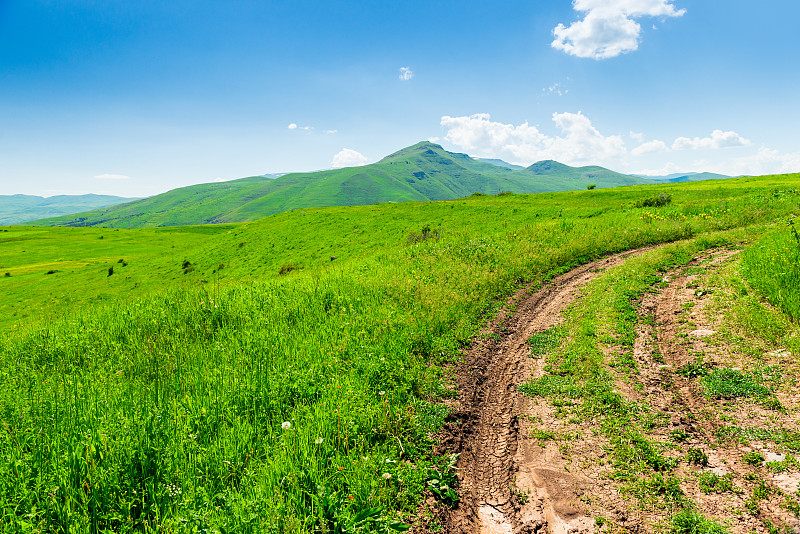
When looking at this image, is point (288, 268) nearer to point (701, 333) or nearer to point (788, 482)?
point (701, 333)

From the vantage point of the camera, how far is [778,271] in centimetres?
965

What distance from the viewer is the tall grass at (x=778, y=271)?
27.3 feet

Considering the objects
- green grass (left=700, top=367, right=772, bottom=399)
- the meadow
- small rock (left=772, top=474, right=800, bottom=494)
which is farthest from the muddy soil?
the meadow

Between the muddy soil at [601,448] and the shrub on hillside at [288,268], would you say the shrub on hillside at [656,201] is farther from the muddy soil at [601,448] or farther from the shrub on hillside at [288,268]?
the shrub on hillside at [288,268]

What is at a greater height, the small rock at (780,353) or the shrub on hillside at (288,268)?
the small rock at (780,353)

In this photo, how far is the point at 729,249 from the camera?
14.8m

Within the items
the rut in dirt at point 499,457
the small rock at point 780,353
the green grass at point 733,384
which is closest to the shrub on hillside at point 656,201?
the small rock at point 780,353

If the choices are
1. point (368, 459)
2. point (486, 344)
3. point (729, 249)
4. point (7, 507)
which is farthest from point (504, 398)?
point (729, 249)

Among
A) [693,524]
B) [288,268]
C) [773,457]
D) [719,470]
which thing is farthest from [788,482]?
[288,268]

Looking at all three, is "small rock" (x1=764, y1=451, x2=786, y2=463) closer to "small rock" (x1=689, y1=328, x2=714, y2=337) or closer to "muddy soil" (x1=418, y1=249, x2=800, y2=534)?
"muddy soil" (x1=418, y1=249, x2=800, y2=534)

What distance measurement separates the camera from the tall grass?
833cm

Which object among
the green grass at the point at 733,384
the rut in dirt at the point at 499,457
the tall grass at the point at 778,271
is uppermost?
the tall grass at the point at 778,271

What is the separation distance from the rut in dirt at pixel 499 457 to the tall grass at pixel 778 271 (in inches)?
223

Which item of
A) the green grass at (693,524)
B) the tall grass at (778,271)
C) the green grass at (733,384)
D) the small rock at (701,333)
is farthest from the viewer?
the tall grass at (778,271)
